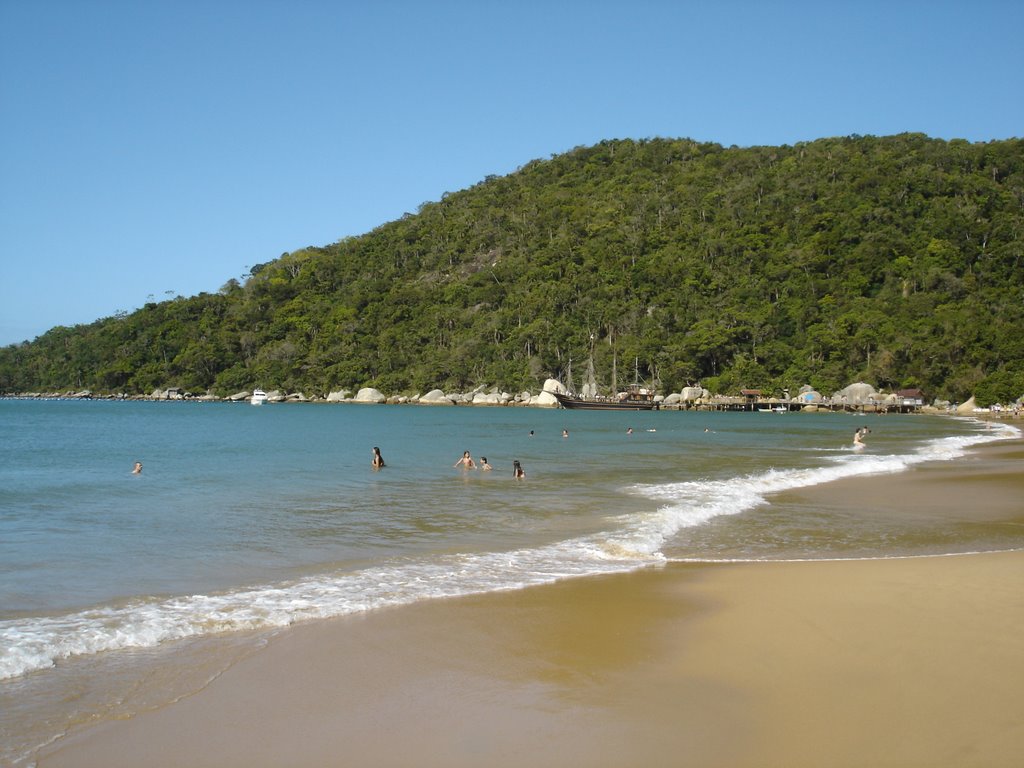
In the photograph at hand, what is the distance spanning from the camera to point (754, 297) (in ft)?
350

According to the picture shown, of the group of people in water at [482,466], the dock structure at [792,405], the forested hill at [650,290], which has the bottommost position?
the dock structure at [792,405]

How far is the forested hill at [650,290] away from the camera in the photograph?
9375cm

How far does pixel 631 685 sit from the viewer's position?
18.6ft

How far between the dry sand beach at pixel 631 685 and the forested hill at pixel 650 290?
257 ft

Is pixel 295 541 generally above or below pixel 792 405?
above

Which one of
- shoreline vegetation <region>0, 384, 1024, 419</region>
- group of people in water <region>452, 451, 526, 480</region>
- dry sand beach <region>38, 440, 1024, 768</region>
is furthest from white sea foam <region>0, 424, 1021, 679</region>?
shoreline vegetation <region>0, 384, 1024, 419</region>

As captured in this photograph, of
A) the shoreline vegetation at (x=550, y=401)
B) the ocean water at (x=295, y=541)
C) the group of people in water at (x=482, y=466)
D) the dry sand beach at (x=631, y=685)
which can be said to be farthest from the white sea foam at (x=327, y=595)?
the shoreline vegetation at (x=550, y=401)

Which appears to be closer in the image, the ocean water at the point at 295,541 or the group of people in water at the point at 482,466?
the ocean water at the point at 295,541

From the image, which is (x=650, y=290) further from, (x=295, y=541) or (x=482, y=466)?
(x=295, y=541)

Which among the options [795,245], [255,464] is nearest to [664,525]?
[255,464]

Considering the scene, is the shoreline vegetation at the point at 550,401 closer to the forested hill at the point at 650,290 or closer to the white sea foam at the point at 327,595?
the forested hill at the point at 650,290

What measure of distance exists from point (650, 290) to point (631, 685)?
11331 centimetres

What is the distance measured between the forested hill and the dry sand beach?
78.5 m

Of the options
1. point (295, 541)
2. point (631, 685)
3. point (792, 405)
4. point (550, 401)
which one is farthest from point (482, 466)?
point (550, 401)
